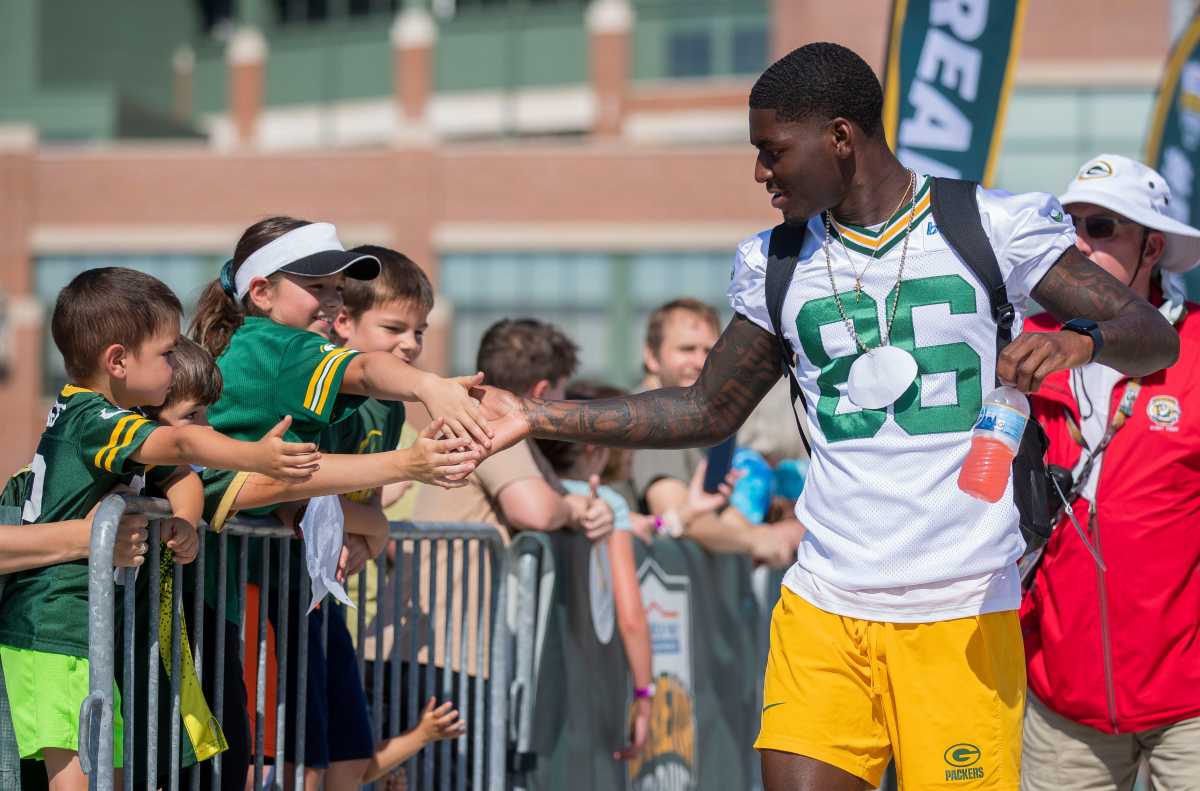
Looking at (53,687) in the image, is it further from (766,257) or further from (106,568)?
(766,257)

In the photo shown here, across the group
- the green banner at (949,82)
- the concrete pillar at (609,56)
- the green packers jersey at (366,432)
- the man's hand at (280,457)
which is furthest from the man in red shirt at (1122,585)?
the concrete pillar at (609,56)

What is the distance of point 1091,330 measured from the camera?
3.79 m

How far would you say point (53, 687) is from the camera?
3910 millimetres

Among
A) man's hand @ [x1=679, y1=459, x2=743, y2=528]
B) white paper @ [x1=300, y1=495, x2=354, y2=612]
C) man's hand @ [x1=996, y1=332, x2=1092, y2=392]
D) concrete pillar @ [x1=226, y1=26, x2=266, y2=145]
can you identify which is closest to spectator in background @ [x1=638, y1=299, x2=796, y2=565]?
man's hand @ [x1=679, y1=459, x2=743, y2=528]

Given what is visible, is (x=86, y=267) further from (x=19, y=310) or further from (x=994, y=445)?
(x=994, y=445)

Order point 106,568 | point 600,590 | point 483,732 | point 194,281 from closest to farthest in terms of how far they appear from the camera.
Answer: point 106,568, point 483,732, point 600,590, point 194,281

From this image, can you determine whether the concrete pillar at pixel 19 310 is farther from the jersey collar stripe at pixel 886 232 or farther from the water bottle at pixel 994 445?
the water bottle at pixel 994 445

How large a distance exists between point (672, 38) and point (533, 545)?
140ft

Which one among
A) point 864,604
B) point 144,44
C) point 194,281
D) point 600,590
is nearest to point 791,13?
point 194,281

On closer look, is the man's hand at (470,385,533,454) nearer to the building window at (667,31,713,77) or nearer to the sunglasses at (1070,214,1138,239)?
the sunglasses at (1070,214,1138,239)

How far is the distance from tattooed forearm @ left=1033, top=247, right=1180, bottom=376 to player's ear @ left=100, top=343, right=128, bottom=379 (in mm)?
2279

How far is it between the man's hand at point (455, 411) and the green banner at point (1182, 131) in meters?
8.47

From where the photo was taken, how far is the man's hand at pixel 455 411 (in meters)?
4.25

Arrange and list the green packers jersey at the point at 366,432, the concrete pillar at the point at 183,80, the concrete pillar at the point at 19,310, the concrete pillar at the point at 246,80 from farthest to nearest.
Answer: the concrete pillar at the point at 183,80 → the concrete pillar at the point at 246,80 → the concrete pillar at the point at 19,310 → the green packers jersey at the point at 366,432
